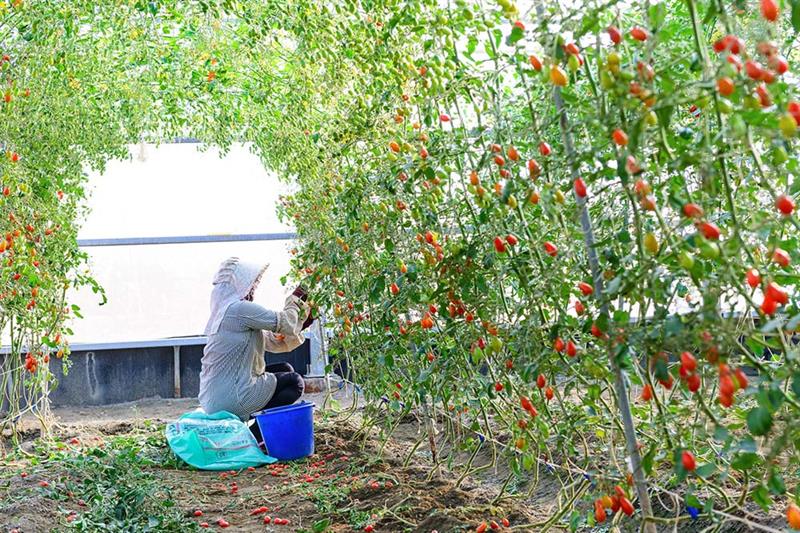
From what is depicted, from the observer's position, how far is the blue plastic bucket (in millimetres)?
4707

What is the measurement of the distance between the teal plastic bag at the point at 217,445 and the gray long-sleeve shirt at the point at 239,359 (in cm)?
20

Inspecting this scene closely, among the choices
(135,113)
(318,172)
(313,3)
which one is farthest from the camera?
(135,113)

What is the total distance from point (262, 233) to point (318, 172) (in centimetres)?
424

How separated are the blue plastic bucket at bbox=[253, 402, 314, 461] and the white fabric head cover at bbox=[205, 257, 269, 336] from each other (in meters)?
0.66

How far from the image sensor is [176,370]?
26.8 ft

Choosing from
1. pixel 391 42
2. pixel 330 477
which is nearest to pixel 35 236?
pixel 330 477

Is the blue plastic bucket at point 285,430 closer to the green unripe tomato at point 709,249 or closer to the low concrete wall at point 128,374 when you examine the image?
the low concrete wall at point 128,374

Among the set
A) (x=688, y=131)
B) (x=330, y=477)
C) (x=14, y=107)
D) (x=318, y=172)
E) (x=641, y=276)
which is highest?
(x=14, y=107)

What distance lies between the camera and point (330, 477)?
427cm

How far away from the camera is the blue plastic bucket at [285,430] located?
4.71 metres

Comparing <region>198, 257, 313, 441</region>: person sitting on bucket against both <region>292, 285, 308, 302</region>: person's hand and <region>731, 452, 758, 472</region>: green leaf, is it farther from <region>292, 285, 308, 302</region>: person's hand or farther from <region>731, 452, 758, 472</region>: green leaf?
<region>731, 452, 758, 472</region>: green leaf

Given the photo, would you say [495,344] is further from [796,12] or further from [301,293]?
[301,293]

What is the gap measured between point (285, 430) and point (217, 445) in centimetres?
35

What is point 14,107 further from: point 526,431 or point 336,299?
point 526,431
